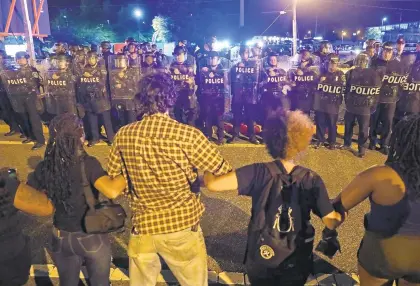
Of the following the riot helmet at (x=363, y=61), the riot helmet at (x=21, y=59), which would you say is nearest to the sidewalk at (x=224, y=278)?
the riot helmet at (x=363, y=61)

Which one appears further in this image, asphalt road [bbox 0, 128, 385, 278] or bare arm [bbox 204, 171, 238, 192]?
asphalt road [bbox 0, 128, 385, 278]

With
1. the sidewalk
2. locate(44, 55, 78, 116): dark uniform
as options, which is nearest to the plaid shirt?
the sidewalk

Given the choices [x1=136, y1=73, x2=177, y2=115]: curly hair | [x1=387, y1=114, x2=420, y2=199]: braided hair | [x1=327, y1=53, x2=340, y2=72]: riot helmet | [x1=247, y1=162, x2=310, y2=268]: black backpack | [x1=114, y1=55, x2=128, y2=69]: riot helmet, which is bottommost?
[x1=247, y1=162, x2=310, y2=268]: black backpack

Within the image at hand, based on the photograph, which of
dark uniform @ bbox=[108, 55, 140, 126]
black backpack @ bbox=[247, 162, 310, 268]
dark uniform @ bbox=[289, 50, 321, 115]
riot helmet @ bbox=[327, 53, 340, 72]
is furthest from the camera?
dark uniform @ bbox=[108, 55, 140, 126]

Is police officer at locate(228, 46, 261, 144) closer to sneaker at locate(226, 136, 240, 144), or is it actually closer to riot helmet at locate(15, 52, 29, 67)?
sneaker at locate(226, 136, 240, 144)

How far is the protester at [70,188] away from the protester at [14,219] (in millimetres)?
103

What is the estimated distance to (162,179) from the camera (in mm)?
2527

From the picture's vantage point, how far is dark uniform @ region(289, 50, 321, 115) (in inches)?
300

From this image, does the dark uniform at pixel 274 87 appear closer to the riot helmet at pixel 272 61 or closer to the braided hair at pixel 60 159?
the riot helmet at pixel 272 61

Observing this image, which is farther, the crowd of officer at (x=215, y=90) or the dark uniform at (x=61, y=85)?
the dark uniform at (x=61, y=85)

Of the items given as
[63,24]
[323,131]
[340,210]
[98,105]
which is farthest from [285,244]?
[63,24]

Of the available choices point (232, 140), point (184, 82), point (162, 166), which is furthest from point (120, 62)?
point (162, 166)

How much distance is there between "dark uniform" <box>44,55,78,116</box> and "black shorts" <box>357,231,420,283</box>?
6.81 m

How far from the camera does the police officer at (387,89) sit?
698 centimetres
